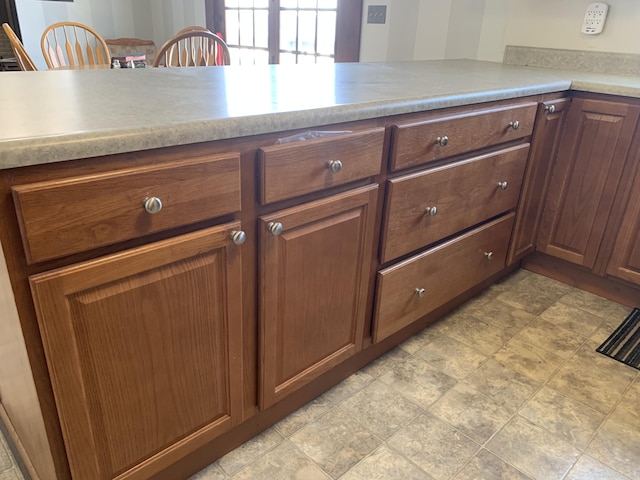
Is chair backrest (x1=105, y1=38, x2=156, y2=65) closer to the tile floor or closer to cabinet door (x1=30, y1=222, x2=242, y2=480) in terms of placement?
the tile floor

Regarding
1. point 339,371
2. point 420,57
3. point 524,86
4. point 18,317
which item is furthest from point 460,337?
point 420,57

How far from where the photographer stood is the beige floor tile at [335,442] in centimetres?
127

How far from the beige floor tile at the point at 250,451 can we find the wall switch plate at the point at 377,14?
251 cm

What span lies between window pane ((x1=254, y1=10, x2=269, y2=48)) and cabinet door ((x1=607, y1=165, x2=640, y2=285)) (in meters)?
3.04

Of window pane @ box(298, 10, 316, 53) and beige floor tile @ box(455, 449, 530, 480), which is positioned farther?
window pane @ box(298, 10, 316, 53)

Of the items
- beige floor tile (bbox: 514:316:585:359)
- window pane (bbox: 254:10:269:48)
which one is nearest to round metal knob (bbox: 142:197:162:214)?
beige floor tile (bbox: 514:316:585:359)

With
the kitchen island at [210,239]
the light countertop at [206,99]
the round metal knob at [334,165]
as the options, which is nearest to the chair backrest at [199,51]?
the light countertop at [206,99]

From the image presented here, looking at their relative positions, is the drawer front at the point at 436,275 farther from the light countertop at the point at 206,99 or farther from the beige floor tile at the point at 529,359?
the light countertop at the point at 206,99

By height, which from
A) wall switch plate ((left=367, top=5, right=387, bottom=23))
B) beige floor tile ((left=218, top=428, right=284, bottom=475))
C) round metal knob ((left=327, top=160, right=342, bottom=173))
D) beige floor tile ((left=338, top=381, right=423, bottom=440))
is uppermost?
wall switch plate ((left=367, top=5, right=387, bottom=23))

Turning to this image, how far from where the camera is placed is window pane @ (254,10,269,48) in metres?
3.96

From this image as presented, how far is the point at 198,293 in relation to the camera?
1.00 m

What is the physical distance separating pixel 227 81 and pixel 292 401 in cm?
93

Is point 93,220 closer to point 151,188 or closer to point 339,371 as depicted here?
point 151,188

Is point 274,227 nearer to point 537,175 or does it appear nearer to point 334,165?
point 334,165
